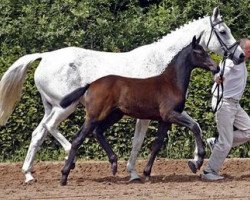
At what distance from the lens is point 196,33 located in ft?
36.0

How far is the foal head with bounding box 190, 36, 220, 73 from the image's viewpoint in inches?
417

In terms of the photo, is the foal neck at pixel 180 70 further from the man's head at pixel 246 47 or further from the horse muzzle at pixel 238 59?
the man's head at pixel 246 47

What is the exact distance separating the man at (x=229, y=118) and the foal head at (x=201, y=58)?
0.65 feet

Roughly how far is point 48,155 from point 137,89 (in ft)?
9.12

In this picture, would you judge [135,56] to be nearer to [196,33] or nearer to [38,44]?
[196,33]

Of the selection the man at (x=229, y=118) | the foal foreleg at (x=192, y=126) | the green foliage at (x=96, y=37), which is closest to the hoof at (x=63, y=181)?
the foal foreleg at (x=192, y=126)

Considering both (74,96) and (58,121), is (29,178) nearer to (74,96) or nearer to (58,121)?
(58,121)

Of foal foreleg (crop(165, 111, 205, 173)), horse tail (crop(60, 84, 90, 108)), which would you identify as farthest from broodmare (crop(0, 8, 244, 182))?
foal foreleg (crop(165, 111, 205, 173))

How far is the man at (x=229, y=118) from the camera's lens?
10953 millimetres

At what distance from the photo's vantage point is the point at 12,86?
11688 millimetres

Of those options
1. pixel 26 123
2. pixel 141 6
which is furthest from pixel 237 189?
pixel 141 6

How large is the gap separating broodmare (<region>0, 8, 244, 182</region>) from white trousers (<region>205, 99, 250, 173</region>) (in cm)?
70

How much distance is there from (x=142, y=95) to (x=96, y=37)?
13.2 ft

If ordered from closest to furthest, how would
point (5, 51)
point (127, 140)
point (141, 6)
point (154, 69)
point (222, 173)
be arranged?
point (154, 69) < point (222, 173) < point (127, 140) < point (5, 51) < point (141, 6)
